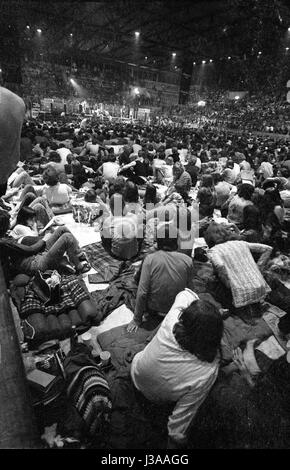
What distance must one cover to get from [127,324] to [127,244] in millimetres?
1459

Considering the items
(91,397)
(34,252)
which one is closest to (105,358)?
(91,397)

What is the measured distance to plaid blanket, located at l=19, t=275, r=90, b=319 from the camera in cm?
307

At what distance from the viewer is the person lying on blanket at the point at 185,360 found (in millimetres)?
1789

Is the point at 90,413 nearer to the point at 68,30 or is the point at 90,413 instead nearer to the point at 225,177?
the point at 225,177

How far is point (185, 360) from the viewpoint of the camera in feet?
6.10

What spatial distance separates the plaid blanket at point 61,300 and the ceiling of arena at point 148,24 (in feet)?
85.7

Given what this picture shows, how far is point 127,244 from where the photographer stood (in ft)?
14.6

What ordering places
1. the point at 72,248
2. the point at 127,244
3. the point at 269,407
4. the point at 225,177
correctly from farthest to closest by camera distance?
1. the point at 225,177
2. the point at 127,244
3. the point at 72,248
4. the point at 269,407

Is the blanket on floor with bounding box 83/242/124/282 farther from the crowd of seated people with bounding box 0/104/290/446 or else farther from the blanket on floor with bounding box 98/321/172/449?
→ the blanket on floor with bounding box 98/321/172/449

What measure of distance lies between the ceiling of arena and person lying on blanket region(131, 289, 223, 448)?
27633 millimetres

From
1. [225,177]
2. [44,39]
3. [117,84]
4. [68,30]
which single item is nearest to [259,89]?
[117,84]

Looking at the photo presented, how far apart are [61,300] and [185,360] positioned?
1.95 metres

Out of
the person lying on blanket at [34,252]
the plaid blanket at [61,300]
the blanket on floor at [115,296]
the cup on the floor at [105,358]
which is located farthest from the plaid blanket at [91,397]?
the person lying on blanket at [34,252]

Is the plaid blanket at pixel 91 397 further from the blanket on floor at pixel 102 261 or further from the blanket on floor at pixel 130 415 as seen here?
the blanket on floor at pixel 102 261
